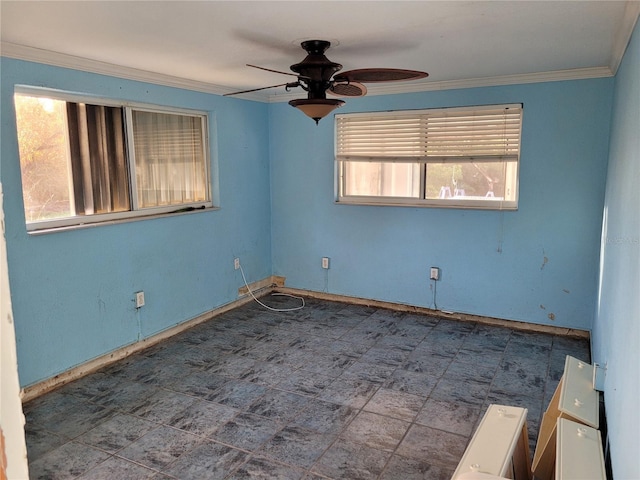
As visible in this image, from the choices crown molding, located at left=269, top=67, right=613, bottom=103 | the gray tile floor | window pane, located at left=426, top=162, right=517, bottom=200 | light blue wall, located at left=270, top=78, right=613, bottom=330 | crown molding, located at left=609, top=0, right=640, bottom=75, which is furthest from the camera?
window pane, located at left=426, top=162, right=517, bottom=200

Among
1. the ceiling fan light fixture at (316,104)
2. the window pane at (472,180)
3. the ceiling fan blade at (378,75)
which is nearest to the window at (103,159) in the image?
the ceiling fan light fixture at (316,104)

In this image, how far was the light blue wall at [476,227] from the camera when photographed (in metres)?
3.78

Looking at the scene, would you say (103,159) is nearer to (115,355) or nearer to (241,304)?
(115,355)

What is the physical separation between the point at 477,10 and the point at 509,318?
287 cm

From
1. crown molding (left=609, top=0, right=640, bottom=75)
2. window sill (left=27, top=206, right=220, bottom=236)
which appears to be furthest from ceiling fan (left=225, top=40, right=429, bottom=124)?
window sill (left=27, top=206, right=220, bottom=236)

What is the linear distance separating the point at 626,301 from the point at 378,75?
156cm

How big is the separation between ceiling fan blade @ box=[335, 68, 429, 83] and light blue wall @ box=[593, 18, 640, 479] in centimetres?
98

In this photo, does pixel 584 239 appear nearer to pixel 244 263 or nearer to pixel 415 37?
pixel 415 37

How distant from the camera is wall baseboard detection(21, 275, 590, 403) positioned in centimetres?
315

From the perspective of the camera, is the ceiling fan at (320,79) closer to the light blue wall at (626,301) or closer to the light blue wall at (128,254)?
the light blue wall at (626,301)

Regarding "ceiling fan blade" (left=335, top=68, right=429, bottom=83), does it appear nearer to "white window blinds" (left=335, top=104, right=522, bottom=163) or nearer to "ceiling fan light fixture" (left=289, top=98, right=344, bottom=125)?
"ceiling fan light fixture" (left=289, top=98, right=344, bottom=125)

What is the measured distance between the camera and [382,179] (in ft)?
15.4

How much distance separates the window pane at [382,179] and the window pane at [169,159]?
1.47m

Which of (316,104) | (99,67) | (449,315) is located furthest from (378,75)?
(449,315)
